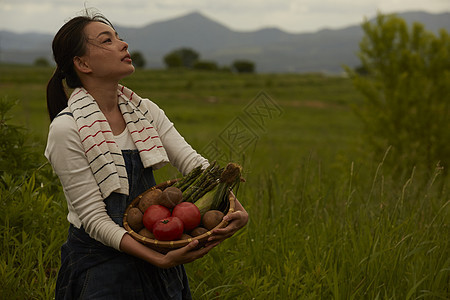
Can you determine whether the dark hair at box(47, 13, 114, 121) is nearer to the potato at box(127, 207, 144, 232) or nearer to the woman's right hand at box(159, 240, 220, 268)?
the potato at box(127, 207, 144, 232)

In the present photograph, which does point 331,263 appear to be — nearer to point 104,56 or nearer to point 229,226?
point 229,226

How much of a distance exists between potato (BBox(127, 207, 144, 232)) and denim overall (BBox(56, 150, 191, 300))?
0.37ft

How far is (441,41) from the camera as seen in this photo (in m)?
7.05

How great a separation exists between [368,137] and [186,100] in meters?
27.9

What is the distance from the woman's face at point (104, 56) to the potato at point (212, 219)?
2.53ft

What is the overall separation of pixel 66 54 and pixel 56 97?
253mm

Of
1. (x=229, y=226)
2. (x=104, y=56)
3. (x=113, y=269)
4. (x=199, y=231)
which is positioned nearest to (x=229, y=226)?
(x=229, y=226)

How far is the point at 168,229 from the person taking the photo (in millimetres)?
1911

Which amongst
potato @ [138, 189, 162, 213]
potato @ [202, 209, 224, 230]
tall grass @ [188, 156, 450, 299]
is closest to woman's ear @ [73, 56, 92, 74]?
potato @ [138, 189, 162, 213]

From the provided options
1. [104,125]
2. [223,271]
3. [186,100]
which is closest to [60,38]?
[104,125]

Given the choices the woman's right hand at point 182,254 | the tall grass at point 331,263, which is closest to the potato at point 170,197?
the woman's right hand at point 182,254

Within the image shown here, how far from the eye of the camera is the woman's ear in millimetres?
2180

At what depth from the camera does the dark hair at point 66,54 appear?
218 cm

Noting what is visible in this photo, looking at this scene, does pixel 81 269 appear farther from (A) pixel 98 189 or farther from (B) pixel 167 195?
(B) pixel 167 195
